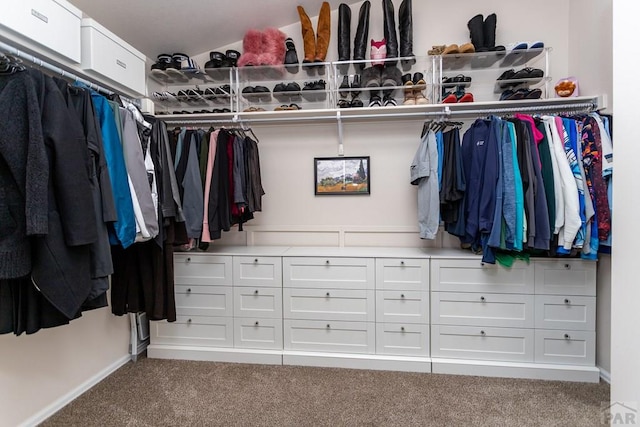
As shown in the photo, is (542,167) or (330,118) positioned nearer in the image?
(542,167)

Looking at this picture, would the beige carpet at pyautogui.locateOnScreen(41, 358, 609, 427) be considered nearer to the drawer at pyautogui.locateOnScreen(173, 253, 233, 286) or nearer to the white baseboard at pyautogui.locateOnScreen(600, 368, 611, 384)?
the white baseboard at pyautogui.locateOnScreen(600, 368, 611, 384)

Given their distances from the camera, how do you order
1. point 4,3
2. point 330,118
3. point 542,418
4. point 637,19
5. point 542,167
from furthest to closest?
point 330,118 < point 542,167 < point 542,418 < point 4,3 < point 637,19

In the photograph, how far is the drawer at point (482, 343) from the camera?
194 centimetres

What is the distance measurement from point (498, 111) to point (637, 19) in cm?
132

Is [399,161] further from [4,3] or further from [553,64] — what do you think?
[4,3]

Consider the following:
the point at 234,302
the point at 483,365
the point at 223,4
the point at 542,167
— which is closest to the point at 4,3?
the point at 223,4

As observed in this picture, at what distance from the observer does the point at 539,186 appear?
178cm

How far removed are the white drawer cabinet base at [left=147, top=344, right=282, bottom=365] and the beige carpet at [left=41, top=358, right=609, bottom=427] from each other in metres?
0.08

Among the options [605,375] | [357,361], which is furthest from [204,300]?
[605,375]

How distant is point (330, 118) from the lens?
232 centimetres

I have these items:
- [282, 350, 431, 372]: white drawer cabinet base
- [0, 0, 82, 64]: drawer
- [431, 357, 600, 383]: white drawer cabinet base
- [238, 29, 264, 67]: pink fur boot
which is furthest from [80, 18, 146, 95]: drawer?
[431, 357, 600, 383]: white drawer cabinet base

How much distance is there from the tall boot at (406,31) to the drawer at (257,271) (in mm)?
1822

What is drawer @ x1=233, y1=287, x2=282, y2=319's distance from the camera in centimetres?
214

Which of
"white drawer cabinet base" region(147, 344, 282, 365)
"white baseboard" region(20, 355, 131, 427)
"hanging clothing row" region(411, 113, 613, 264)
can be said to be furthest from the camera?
"white drawer cabinet base" region(147, 344, 282, 365)
